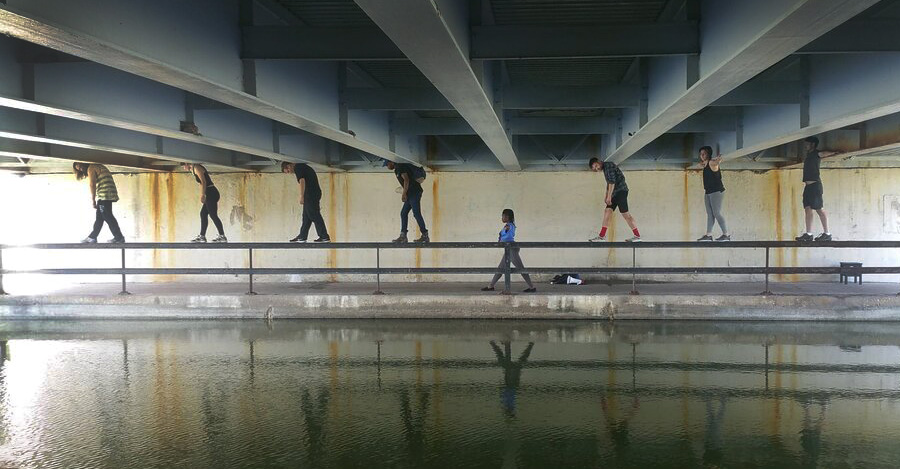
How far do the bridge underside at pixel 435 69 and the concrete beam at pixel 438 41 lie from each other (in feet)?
0.07

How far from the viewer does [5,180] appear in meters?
16.1

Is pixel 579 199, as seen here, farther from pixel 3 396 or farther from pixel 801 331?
pixel 3 396

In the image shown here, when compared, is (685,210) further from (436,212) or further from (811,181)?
(436,212)

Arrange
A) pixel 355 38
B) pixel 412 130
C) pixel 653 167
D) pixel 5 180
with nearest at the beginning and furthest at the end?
pixel 355 38 → pixel 412 130 → pixel 653 167 → pixel 5 180

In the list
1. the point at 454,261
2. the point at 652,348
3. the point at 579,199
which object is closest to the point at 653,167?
the point at 579,199

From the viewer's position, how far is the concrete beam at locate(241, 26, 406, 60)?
6090 mm

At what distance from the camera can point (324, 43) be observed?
20.0ft

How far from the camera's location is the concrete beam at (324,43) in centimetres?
609

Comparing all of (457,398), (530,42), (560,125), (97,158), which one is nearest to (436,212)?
(560,125)

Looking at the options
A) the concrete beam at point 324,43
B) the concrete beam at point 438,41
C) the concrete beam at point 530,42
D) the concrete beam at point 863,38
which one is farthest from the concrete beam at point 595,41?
the concrete beam at point 863,38

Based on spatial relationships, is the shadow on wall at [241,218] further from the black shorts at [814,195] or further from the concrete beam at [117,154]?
the black shorts at [814,195]

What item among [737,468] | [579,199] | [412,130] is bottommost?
[737,468]

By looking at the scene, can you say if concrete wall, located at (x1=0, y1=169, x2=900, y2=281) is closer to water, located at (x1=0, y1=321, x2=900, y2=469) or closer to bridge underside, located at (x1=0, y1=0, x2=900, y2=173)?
bridge underside, located at (x1=0, y1=0, x2=900, y2=173)

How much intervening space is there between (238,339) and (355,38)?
192 inches
